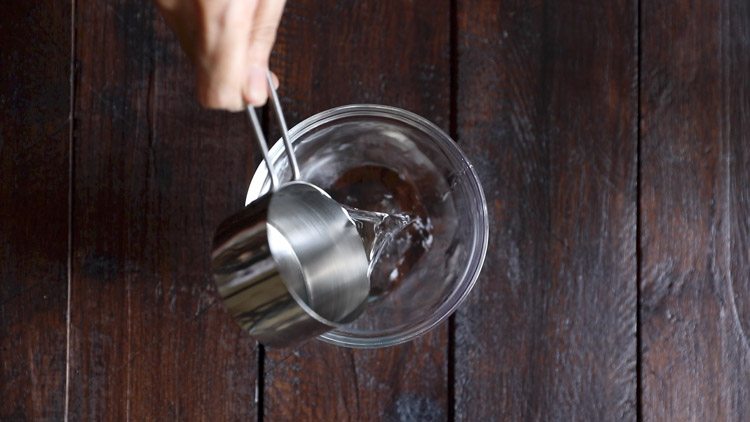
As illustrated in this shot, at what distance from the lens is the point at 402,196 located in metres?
0.52

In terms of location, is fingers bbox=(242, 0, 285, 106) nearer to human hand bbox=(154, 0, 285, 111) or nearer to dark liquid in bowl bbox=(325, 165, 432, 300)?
human hand bbox=(154, 0, 285, 111)

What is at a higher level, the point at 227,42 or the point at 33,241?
the point at 227,42

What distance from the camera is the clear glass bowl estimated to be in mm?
503

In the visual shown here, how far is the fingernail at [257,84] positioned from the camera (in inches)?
16.2

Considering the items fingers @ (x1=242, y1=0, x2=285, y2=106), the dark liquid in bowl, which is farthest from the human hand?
the dark liquid in bowl

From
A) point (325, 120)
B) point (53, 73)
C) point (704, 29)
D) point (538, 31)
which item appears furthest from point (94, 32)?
point (704, 29)

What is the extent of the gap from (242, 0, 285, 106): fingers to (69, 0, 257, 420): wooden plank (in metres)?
0.12

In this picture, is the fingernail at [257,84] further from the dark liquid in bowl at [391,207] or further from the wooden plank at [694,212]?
the wooden plank at [694,212]

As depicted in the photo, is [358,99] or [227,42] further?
[358,99]

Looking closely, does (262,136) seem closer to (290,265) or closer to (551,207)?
(290,265)

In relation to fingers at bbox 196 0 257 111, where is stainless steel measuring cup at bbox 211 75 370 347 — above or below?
below

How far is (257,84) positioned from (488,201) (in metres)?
0.19

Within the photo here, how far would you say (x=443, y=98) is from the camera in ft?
1.77

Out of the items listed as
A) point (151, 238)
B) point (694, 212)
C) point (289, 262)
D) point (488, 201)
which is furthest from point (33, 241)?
point (694, 212)
